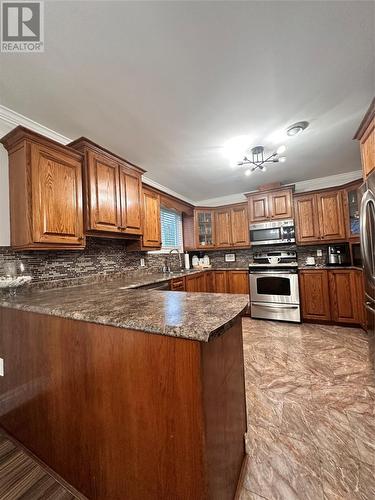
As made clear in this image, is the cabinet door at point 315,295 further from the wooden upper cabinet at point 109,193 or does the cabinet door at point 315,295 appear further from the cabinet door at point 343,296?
the wooden upper cabinet at point 109,193

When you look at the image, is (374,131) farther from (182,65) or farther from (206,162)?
(206,162)

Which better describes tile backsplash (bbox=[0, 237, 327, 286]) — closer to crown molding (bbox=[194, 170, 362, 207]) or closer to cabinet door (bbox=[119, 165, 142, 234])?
cabinet door (bbox=[119, 165, 142, 234])

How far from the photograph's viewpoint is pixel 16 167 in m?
1.73

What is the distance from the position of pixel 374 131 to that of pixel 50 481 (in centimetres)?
319

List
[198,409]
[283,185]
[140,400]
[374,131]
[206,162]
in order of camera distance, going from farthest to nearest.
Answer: [283,185] < [206,162] < [374,131] < [140,400] < [198,409]

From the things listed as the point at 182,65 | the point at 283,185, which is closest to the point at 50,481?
the point at 182,65

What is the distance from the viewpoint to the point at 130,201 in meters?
2.61

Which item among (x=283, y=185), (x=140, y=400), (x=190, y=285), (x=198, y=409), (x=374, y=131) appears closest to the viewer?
(x=198, y=409)

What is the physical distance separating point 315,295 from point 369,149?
2.27 metres

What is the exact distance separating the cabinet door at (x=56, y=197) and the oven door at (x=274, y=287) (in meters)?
2.92

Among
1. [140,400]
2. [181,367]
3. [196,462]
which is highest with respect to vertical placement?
[181,367]

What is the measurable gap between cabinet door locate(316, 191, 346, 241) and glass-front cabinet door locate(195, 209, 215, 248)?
1.96 m

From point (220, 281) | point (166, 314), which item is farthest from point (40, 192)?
point (220, 281)

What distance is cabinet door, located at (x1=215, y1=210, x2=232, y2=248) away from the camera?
4336 millimetres
